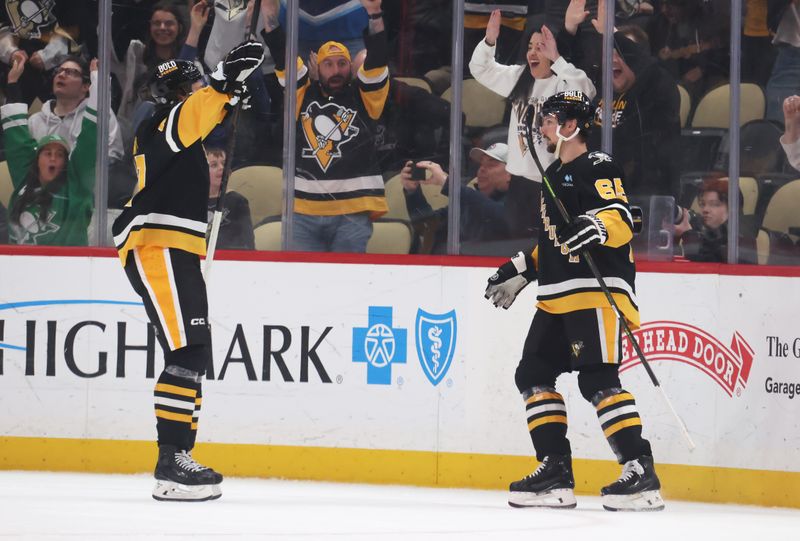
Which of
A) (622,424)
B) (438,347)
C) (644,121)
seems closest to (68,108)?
(438,347)

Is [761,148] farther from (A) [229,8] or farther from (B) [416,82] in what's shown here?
(A) [229,8]

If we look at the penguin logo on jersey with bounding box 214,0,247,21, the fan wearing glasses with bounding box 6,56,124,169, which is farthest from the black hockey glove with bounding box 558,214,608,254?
the fan wearing glasses with bounding box 6,56,124,169

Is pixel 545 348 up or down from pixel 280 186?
down

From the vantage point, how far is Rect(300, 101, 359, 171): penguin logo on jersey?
5.23 metres

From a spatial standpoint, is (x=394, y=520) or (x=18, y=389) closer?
(x=394, y=520)

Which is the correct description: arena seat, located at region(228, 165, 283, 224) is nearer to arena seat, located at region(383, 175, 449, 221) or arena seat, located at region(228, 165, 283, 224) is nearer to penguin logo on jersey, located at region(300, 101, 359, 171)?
penguin logo on jersey, located at region(300, 101, 359, 171)

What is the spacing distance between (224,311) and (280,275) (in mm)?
260

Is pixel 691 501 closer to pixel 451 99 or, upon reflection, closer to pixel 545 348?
pixel 545 348

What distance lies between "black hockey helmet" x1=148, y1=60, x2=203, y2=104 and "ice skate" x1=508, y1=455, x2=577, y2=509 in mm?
1652

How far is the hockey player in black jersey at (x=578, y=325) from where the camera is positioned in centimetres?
394

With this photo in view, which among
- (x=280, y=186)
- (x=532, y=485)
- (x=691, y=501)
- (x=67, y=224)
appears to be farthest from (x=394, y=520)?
(x=67, y=224)

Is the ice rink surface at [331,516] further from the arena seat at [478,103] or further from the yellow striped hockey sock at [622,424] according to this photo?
the arena seat at [478,103]

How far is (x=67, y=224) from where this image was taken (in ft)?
17.2

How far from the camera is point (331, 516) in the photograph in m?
3.78
